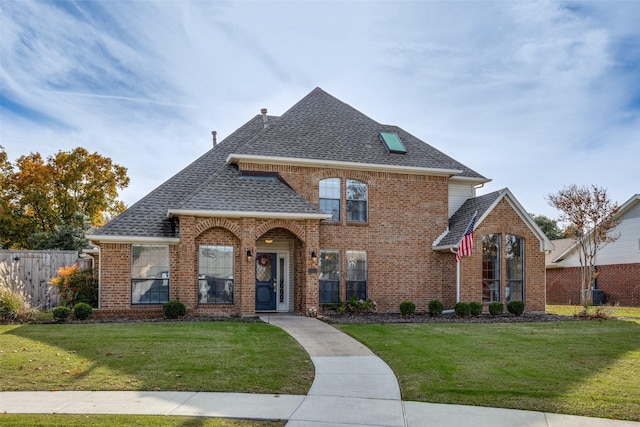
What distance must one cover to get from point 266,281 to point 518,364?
36.4 ft

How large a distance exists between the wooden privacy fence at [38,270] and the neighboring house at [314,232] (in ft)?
16.0

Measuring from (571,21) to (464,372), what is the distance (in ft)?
32.0

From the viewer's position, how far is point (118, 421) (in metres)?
6.63

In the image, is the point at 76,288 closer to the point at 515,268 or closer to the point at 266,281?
the point at 266,281

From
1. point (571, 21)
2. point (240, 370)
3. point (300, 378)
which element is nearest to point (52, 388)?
point (240, 370)

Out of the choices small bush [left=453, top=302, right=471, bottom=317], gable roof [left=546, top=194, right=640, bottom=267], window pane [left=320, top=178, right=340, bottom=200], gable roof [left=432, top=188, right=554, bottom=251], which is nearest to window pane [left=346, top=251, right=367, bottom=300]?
window pane [left=320, top=178, right=340, bottom=200]

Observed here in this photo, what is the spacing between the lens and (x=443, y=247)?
20.2 metres

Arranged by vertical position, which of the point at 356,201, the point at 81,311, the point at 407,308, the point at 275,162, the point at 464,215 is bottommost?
the point at 407,308

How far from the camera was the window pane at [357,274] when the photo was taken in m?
20.0

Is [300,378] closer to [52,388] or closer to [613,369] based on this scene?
[52,388]

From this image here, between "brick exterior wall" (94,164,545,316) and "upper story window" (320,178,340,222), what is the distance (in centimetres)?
20

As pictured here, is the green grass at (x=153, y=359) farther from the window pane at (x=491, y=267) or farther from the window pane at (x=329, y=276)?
the window pane at (x=491, y=267)

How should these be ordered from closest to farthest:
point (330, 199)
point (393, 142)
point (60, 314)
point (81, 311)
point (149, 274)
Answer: point (60, 314), point (81, 311), point (149, 274), point (330, 199), point (393, 142)

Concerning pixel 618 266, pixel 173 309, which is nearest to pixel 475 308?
pixel 173 309
